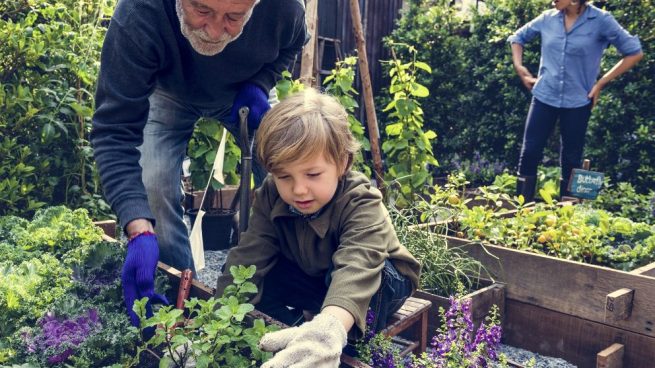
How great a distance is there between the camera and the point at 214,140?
12.2ft

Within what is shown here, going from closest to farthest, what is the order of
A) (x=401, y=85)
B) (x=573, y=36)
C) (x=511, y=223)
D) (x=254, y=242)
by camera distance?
(x=254, y=242) < (x=511, y=223) < (x=401, y=85) < (x=573, y=36)

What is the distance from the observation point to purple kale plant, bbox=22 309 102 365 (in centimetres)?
150

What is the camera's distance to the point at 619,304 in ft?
6.88

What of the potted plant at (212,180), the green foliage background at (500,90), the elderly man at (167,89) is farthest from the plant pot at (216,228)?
the green foliage background at (500,90)

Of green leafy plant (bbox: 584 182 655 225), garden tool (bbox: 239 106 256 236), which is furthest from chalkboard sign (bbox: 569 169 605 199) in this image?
garden tool (bbox: 239 106 256 236)

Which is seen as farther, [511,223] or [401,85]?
[401,85]

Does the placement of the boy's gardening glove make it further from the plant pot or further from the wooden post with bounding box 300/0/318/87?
the plant pot

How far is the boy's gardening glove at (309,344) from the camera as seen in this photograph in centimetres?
124

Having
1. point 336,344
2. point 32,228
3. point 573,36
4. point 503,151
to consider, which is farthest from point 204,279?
point 503,151

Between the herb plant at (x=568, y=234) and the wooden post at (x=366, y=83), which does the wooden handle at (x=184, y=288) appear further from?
the wooden post at (x=366, y=83)

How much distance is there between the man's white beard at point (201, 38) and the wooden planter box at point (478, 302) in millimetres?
1272

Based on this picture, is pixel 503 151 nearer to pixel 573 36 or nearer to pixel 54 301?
pixel 573 36

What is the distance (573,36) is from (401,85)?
4.82 feet

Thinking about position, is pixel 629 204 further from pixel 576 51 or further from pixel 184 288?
pixel 184 288
